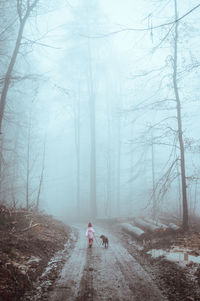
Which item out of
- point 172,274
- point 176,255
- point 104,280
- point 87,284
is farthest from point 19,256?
point 176,255

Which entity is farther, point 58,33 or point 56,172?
point 56,172

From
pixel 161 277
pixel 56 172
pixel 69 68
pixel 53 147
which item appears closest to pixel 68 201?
pixel 56 172

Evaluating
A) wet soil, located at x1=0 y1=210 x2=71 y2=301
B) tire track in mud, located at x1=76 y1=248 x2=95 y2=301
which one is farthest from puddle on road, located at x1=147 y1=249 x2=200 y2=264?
wet soil, located at x1=0 y1=210 x2=71 y2=301

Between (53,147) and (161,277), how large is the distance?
46.9 m

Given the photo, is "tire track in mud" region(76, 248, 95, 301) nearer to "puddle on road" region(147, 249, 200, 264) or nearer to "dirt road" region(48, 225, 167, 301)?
"dirt road" region(48, 225, 167, 301)

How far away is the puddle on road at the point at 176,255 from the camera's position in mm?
6286

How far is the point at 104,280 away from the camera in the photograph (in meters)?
5.13

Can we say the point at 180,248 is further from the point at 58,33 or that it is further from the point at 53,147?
the point at 53,147

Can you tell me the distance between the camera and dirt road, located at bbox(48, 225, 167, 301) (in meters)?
4.29

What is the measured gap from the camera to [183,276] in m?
5.25

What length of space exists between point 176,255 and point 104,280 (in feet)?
10.0

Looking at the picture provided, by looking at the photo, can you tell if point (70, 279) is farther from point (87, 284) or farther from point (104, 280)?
point (104, 280)

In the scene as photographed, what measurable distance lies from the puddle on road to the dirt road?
1.01 m

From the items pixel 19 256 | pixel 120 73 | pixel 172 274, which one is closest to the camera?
pixel 172 274
